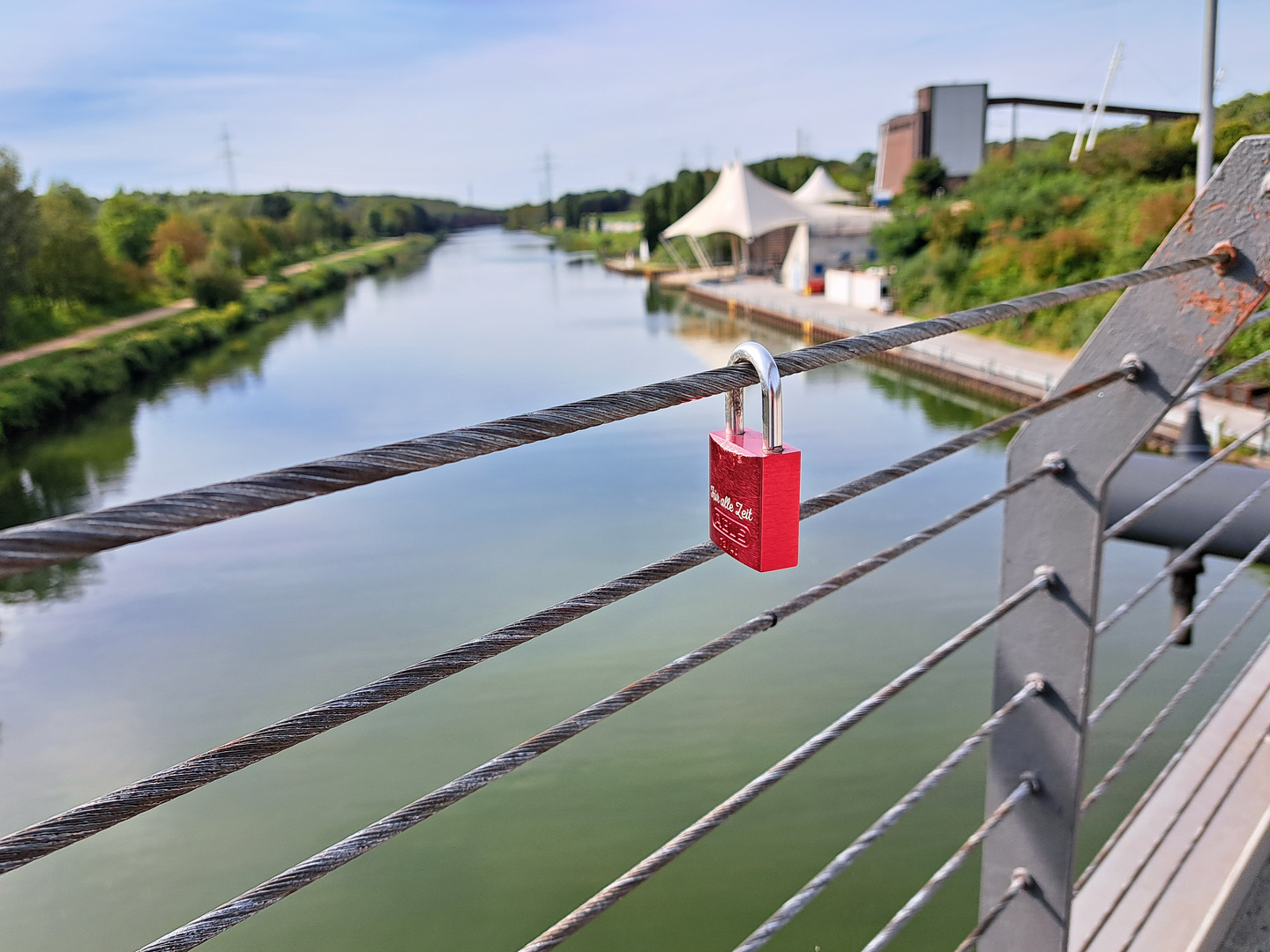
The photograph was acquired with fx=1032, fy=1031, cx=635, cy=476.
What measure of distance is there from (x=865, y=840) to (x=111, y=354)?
2034cm

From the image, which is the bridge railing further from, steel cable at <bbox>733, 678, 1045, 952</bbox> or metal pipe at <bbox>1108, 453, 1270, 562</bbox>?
metal pipe at <bbox>1108, 453, 1270, 562</bbox>

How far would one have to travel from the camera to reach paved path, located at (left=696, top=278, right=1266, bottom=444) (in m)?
8.54

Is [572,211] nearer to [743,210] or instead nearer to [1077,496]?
[743,210]

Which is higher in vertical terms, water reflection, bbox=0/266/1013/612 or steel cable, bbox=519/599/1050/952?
A: steel cable, bbox=519/599/1050/952

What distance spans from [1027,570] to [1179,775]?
63 centimetres

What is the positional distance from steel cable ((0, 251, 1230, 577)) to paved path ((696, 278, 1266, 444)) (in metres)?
4.26

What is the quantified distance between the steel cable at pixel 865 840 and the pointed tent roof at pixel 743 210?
2378 cm

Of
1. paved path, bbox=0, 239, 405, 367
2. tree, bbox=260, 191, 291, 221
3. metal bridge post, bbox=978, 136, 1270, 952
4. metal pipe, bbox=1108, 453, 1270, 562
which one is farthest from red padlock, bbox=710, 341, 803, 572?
tree, bbox=260, 191, 291, 221

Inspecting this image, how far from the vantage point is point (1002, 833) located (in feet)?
2.97

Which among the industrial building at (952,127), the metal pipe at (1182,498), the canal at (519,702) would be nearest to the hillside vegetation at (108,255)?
the canal at (519,702)

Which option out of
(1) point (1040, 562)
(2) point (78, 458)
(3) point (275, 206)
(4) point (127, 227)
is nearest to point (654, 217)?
(4) point (127, 227)

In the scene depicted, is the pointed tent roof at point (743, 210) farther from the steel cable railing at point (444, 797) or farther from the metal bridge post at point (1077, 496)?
the steel cable railing at point (444, 797)

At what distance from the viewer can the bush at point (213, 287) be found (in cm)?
2658

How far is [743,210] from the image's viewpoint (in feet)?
81.9
